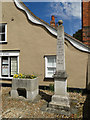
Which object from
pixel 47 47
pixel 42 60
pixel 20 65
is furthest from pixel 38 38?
pixel 20 65

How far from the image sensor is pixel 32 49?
7000 millimetres

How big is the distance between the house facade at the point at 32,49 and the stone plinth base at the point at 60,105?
2.66 metres

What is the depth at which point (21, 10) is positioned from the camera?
7262 millimetres

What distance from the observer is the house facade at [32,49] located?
6.32 meters

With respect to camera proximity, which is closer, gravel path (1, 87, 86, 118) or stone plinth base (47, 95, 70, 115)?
gravel path (1, 87, 86, 118)

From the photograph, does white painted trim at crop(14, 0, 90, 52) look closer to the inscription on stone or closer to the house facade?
the house facade

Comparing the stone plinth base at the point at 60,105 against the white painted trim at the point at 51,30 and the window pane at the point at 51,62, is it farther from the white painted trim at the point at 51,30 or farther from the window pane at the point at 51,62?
the white painted trim at the point at 51,30

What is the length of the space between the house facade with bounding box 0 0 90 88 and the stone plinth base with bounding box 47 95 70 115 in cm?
266

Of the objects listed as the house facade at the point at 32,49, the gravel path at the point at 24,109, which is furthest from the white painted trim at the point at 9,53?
the gravel path at the point at 24,109

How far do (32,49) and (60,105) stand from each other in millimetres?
4456

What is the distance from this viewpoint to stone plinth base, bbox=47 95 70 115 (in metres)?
3.76

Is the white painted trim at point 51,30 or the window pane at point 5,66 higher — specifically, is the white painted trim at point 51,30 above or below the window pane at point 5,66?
above

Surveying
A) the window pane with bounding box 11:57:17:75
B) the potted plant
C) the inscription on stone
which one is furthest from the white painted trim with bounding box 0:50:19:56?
the inscription on stone

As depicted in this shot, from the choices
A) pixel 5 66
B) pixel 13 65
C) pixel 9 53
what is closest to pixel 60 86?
pixel 13 65
